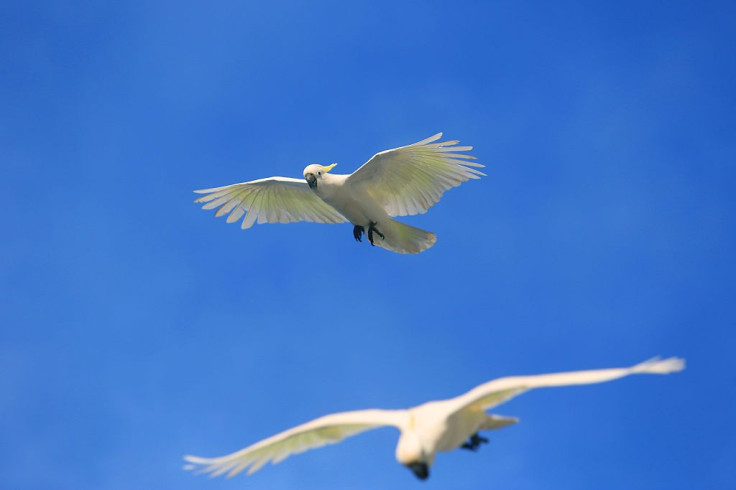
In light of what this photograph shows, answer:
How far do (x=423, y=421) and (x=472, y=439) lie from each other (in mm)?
1082

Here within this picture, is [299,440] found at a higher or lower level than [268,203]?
lower

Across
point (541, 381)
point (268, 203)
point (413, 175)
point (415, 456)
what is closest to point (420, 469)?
point (415, 456)

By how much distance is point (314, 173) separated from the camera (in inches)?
611

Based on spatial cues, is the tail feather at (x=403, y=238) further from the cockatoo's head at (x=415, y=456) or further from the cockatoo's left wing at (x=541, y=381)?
the cockatoo's head at (x=415, y=456)

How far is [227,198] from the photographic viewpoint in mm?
17156

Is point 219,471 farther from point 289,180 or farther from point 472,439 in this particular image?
point 289,180

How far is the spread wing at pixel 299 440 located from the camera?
31.1ft

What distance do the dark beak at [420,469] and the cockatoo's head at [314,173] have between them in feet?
25.4

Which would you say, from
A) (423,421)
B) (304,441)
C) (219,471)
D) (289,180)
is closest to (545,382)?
(423,421)

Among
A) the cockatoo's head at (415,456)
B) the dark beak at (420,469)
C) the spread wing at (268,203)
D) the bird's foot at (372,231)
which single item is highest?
the spread wing at (268,203)

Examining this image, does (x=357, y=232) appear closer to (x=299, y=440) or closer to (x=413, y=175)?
(x=413, y=175)

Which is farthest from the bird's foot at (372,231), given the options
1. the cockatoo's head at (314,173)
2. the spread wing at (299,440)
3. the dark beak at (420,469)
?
the dark beak at (420,469)

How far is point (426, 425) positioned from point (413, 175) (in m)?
7.26

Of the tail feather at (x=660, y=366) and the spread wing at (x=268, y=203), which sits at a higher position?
the spread wing at (x=268, y=203)
